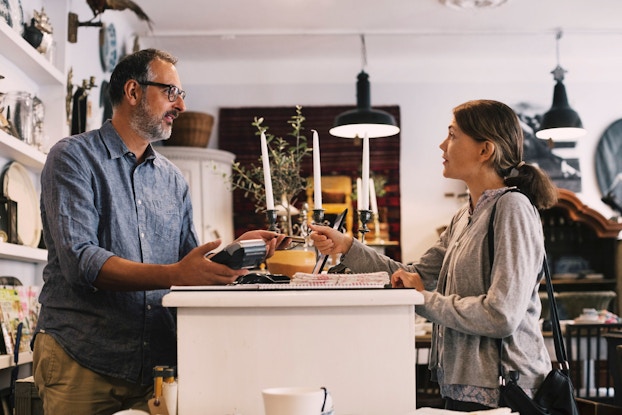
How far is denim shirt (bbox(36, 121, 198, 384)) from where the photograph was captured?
1788 millimetres

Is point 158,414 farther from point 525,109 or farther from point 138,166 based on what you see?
point 525,109

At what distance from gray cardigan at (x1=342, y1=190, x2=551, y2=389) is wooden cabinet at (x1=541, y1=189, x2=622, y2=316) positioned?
5350mm

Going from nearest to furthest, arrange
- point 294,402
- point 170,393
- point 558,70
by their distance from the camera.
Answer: point 294,402 < point 170,393 < point 558,70

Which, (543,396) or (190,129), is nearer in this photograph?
(543,396)

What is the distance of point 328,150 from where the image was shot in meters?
7.46

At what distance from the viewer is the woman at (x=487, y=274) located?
1.75m

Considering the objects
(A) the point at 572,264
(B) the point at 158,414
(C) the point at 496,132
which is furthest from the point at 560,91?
(B) the point at 158,414

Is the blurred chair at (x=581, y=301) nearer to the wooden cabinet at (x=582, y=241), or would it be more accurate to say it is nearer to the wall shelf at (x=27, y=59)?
the wooden cabinet at (x=582, y=241)

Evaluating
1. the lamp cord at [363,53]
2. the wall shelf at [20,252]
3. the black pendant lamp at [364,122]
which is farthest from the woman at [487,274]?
the lamp cord at [363,53]

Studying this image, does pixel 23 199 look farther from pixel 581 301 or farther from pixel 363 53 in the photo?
pixel 581 301

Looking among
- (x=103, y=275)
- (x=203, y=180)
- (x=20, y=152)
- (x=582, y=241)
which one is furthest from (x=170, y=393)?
(x=582, y=241)

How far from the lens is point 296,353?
4.92 feet

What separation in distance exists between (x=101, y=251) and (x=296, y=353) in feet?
1.78

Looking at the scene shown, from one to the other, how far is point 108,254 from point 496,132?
3.44 ft
